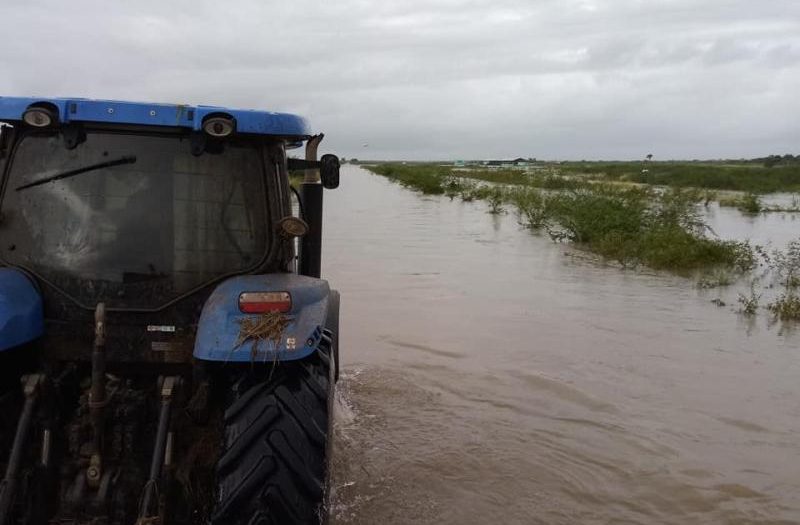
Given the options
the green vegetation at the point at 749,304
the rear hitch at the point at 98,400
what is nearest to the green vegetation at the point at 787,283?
→ the green vegetation at the point at 749,304

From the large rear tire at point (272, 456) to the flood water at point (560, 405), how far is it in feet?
5.95

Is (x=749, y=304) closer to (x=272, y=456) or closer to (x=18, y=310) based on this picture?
(x=272, y=456)

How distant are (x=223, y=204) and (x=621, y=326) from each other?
658 centimetres

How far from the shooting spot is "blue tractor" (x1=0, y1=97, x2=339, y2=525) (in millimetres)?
2639

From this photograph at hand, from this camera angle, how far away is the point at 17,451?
258 centimetres

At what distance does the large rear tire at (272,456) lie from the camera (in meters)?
2.52

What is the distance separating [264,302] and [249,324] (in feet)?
0.36

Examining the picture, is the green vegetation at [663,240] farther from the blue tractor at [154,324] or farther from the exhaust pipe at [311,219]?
the blue tractor at [154,324]

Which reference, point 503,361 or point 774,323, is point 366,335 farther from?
point 774,323

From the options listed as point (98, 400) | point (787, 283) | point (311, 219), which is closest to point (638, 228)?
point (787, 283)

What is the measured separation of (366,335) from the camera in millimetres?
8430

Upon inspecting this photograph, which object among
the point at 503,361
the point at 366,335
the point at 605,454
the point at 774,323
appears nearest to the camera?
the point at 605,454

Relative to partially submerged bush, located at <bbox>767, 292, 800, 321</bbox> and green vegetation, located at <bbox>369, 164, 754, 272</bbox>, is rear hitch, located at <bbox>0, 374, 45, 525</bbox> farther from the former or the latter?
green vegetation, located at <bbox>369, 164, 754, 272</bbox>

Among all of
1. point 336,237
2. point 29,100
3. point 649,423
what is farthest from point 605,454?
point 336,237
